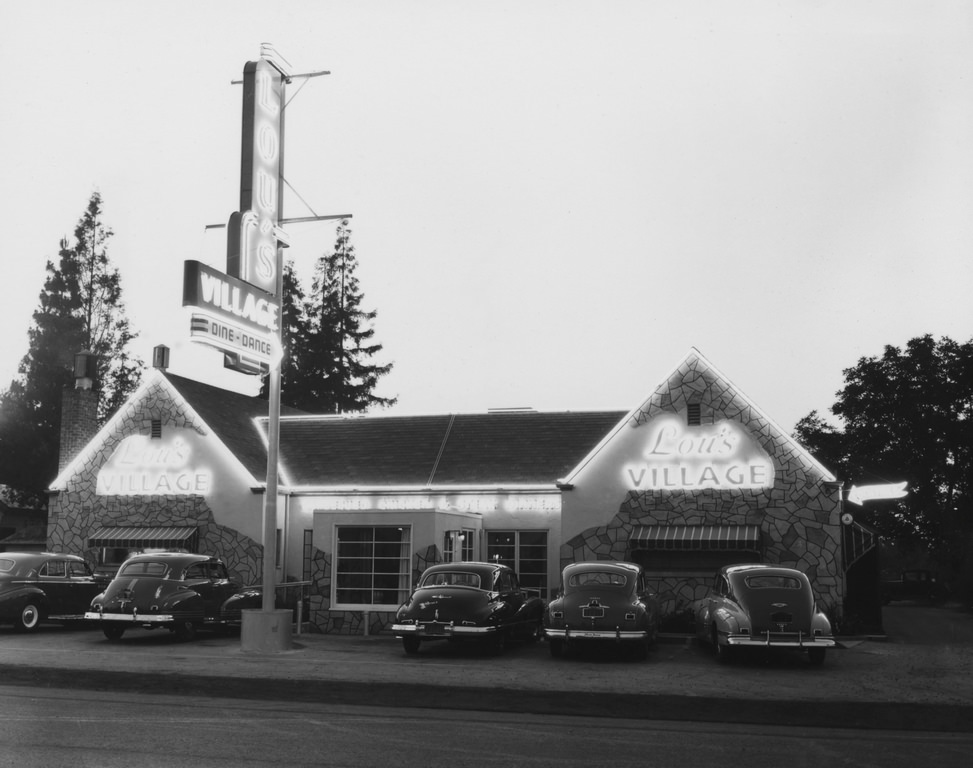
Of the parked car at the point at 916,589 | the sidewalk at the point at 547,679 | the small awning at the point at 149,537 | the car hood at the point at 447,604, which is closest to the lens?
the sidewalk at the point at 547,679

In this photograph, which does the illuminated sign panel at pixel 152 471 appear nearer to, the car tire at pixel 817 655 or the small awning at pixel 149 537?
the small awning at pixel 149 537

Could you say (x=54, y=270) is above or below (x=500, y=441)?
above

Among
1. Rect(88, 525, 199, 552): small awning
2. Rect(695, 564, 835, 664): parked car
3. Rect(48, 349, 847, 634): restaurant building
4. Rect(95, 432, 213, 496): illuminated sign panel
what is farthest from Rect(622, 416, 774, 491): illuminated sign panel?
Rect(95, 432, 213, 496): illuminated sign panel

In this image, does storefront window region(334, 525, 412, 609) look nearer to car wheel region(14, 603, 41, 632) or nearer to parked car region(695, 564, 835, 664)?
car wheel region(14, 603, 41, 632)

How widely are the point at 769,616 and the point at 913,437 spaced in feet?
142

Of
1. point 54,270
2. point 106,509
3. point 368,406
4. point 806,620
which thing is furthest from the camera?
point 368,406

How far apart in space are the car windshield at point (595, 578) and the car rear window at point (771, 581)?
203cm

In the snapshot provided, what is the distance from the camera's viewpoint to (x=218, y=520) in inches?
972

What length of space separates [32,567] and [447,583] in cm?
924

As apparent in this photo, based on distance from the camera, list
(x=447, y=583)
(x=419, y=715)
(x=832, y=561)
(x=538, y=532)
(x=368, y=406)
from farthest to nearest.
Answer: (x=368, y=406), (x=538, y=532), (x=832, y=561), (x=447, y=583), (x=419, y=715)

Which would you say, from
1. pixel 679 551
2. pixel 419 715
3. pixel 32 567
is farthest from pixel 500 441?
pixel 419 715

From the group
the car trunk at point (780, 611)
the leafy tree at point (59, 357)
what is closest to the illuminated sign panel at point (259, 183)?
the car trunk at point (780, 611)

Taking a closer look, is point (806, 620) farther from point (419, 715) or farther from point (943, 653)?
point (419, 715)

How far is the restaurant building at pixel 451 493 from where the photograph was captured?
69.7 feet
